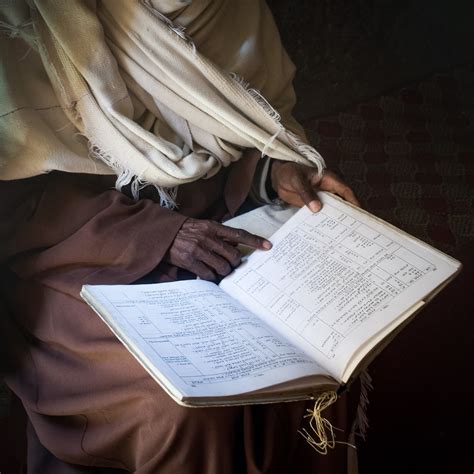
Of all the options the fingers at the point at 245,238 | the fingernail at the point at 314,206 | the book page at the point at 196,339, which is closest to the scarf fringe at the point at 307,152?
the fingernail at the point at 314,206

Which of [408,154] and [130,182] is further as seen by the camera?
[408,154]

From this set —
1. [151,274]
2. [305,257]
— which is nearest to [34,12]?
[151,274]

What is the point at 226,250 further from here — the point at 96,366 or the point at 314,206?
the point at 96,366

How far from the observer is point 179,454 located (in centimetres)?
94

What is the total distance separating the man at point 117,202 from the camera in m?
1.00

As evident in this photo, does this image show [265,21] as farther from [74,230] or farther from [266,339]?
[266,339]

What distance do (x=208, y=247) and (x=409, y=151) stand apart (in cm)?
146

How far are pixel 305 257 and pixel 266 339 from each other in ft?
0.62

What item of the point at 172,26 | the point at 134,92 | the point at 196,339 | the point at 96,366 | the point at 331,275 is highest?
the point at 172,26

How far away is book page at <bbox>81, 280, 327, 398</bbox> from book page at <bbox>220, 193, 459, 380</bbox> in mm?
38

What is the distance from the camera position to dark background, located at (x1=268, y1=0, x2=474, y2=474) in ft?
4.87

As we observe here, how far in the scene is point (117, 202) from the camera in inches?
44.4

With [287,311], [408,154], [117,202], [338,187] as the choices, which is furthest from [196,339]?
[408,154]

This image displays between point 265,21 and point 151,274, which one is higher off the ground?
point 265,21
